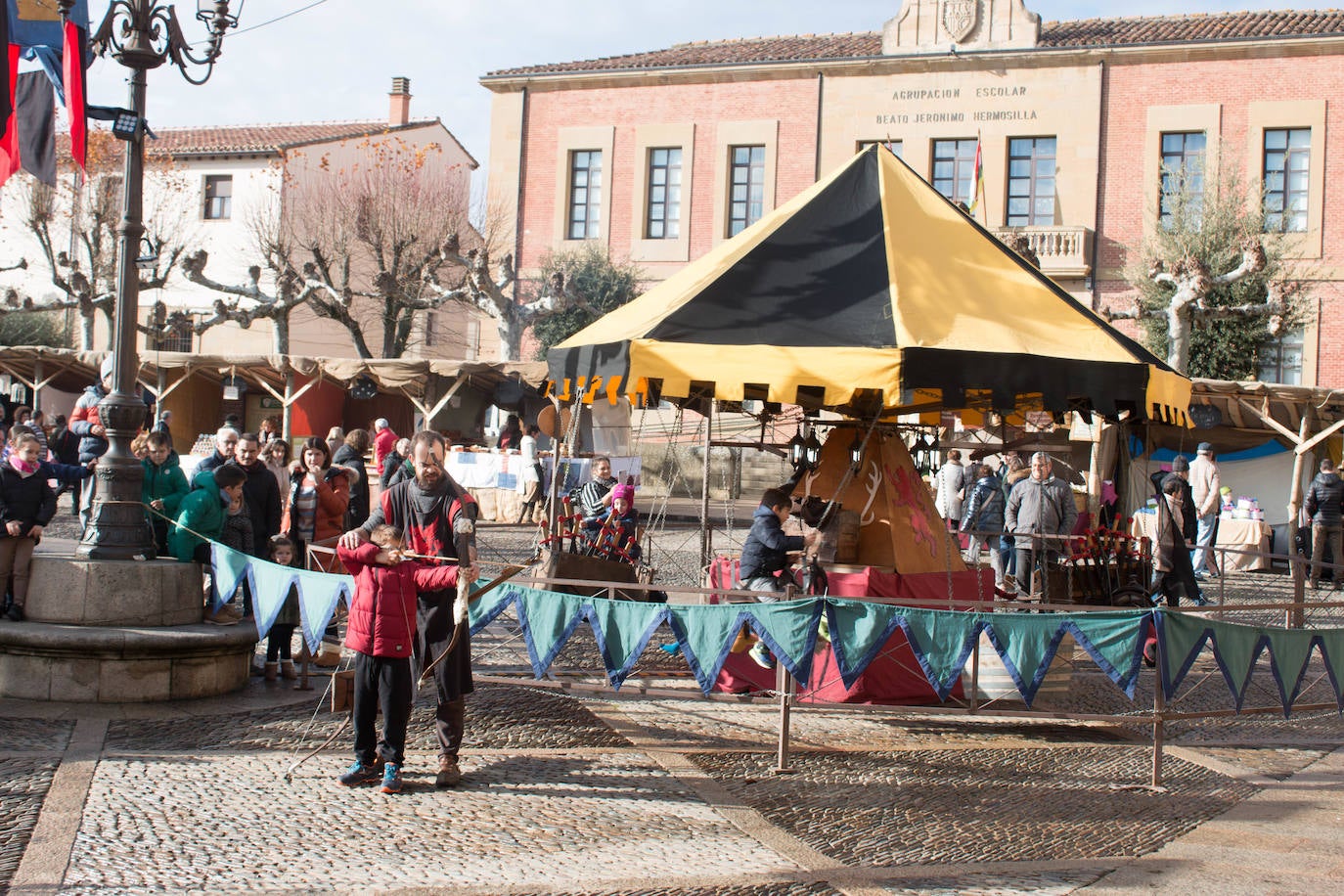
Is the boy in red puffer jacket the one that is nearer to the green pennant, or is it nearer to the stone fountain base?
the green pennant

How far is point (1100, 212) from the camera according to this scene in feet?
104

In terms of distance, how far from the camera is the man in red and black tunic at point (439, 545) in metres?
6.08

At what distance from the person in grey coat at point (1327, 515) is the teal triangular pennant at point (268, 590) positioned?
13980mm

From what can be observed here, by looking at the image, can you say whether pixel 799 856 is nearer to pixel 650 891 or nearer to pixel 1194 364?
pixel 650 891

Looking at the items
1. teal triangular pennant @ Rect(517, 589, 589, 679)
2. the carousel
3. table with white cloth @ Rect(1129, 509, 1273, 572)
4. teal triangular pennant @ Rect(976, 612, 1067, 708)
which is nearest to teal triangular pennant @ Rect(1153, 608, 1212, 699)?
teal triangular pennant @ Rect(976, 612, 1067, 708)

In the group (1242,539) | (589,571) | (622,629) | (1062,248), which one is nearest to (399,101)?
(1062,248)

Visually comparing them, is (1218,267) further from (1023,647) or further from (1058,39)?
(1023,647)

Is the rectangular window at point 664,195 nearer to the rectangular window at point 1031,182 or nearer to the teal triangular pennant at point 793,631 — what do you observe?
the rectangular window at point 1031,182

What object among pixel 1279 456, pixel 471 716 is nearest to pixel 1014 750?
pixel 471 716

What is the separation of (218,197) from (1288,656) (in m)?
38.2

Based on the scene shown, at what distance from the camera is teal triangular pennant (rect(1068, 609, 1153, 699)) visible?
21.6ft

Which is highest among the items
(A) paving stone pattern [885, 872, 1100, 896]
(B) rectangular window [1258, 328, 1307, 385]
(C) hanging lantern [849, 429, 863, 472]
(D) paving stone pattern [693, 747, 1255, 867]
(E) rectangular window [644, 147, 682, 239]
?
(E) rectangular window [644, 147, 682, 239]

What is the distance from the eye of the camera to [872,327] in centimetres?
808

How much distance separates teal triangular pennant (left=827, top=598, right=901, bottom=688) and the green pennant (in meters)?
0.45
